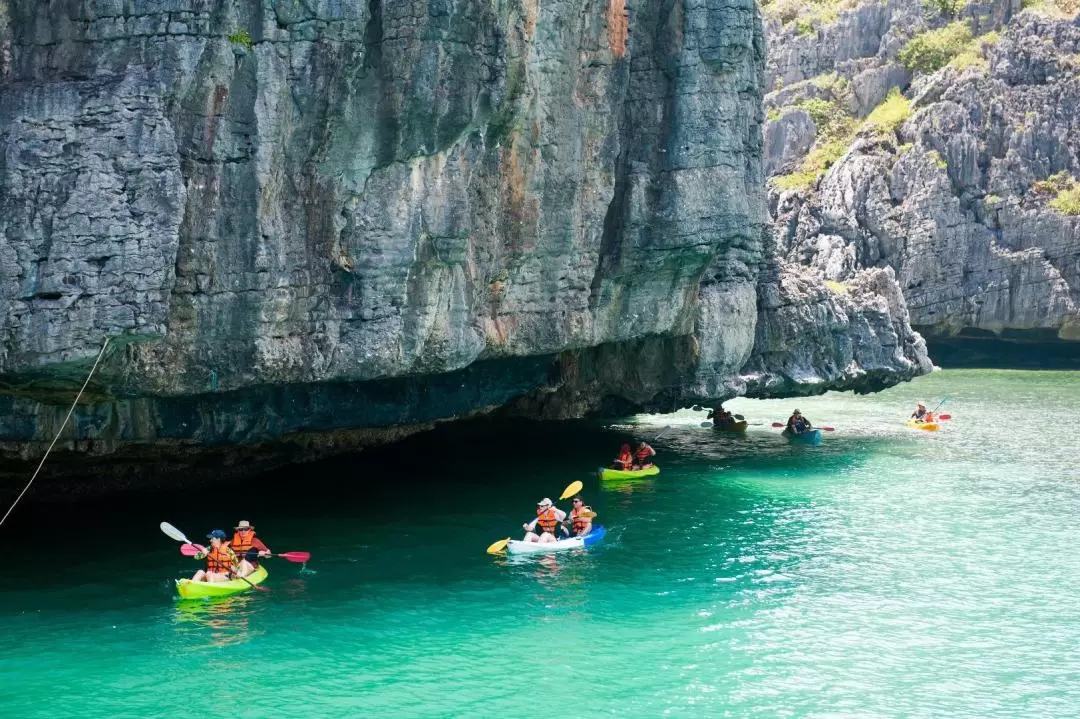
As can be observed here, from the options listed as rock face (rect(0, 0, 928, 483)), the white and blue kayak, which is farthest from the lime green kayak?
the white and blue kayak

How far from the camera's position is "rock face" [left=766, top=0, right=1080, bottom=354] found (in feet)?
208

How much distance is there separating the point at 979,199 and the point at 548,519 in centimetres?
4852

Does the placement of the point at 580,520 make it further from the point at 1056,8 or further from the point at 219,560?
the point at 1056,8

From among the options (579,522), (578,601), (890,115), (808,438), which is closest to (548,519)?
(579,522)

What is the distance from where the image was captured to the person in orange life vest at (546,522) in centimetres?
2434

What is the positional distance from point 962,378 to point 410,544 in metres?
43.6

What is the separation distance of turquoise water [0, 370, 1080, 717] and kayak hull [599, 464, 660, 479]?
0.46 m

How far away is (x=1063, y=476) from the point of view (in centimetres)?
3219

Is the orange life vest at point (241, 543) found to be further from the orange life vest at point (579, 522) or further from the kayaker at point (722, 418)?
the kayaker at point (722, 418)

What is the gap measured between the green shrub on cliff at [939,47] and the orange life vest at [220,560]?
62.8 meters

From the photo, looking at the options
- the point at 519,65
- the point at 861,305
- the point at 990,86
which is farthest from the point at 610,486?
the point at 990,86

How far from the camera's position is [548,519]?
2480cm

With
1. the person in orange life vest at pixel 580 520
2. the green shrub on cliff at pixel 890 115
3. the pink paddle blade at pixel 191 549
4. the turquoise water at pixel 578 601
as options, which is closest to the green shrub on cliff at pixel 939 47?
the green shrub on cliff at pixel 890 115

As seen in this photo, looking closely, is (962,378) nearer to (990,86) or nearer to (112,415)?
(990,86)
